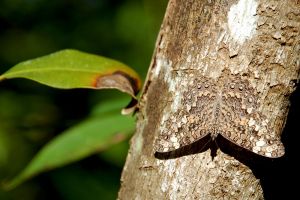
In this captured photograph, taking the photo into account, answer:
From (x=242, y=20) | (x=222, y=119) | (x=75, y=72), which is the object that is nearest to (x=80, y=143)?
(x=75, y=72)

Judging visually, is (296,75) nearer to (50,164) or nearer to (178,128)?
(178,128)

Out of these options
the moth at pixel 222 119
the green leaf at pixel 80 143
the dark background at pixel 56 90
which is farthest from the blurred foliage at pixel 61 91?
the moth at pixel 222 119

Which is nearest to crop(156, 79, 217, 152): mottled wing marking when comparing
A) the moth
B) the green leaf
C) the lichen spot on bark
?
the moth

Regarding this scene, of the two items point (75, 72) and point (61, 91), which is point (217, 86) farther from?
point (61, 91)

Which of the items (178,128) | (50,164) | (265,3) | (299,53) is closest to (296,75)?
(299,53)

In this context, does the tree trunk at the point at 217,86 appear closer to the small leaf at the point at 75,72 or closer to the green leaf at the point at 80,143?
the small leaf at the point at 75,72

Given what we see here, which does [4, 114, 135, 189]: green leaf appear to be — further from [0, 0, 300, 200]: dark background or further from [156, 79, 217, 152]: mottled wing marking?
[156, 79, 217, 152]: mottled wing marking
